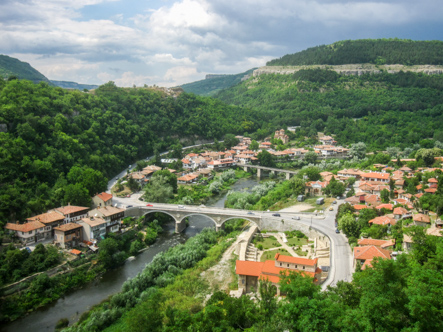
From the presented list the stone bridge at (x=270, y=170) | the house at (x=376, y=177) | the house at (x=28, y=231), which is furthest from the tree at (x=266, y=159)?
the house at (x=28, y=231)

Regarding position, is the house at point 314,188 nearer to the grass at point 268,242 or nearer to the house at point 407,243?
the grass at point 268,242

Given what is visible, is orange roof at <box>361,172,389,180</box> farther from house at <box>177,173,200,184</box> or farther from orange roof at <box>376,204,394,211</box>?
house at <box>177,173,200,184</box>

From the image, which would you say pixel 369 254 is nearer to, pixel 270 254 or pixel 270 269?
pixel 270 269

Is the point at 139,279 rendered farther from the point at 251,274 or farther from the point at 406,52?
the point at 406,52

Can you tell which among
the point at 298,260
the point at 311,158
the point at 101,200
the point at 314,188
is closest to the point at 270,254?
the point at 298,260

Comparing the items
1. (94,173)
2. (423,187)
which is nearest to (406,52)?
(423,187)

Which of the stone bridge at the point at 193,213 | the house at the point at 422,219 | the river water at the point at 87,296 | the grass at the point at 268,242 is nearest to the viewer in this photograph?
the river water at the point at 87,296
